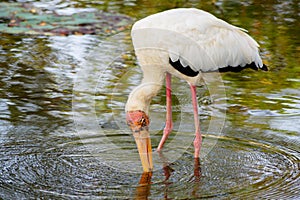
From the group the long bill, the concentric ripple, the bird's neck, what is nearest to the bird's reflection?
the concentric ripple

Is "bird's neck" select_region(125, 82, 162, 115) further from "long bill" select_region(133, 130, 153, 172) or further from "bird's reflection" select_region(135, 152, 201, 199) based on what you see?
"bird's reflection" select_region(135, 152, 201, 199)

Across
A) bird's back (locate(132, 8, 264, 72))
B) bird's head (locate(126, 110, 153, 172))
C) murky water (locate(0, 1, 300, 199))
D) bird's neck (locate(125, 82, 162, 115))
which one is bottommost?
murky water (locate(0, 1, 300, 199))

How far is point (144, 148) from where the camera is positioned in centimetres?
637

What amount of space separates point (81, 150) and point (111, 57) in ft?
13.0

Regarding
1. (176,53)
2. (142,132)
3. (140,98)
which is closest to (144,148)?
(142,132)

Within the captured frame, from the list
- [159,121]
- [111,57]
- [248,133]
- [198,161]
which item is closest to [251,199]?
[198,161]

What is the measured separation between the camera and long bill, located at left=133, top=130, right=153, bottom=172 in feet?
20.7

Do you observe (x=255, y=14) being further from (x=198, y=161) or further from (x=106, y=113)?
(x=198, y=161)

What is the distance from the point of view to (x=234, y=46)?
707 centimetres

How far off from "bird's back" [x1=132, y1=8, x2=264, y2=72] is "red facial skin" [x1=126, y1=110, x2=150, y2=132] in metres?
0.63

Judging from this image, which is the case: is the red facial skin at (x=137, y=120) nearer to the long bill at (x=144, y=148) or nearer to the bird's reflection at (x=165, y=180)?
the long bill at (x=144, y=148)

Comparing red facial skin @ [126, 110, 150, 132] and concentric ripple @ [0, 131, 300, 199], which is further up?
red facial skin @ [126, 110, 150, 132]

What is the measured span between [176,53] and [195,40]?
1.00 ft

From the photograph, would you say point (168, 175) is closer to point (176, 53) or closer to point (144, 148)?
point (144, 148)
